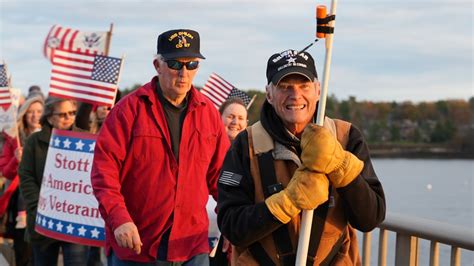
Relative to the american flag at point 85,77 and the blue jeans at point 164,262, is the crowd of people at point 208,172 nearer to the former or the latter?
the blue jeans at point 164,262

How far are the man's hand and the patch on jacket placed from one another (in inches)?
40.3

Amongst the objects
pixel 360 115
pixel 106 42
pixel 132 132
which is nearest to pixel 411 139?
pixel 360 115

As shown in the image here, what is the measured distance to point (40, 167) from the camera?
25.8 feet

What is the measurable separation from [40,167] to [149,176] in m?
2.91

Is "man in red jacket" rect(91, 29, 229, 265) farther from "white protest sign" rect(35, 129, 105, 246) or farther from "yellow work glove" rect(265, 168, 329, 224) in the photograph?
"white protest sign" rect(35, 129, 105, 246)

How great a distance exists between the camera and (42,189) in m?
7.39

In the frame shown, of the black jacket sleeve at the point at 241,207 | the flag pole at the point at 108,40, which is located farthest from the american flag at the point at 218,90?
the black jacket sleeve at the point at 241,207

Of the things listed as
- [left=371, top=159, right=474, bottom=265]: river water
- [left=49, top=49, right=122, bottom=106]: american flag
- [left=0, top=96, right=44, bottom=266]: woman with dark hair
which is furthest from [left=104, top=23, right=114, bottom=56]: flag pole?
[left=371, top=159, right=474, bottom=265]: river water

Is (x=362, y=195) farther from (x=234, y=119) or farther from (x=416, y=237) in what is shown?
(x=234, y=119)

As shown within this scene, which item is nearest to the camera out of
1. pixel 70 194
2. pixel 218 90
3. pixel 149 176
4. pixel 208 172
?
pixel 149 176

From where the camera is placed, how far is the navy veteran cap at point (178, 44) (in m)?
5.24

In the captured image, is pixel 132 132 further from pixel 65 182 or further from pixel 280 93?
pixel 65 182

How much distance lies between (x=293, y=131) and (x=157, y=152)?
140cm

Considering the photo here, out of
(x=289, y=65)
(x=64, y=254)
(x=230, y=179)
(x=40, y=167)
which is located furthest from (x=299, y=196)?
(x=40, y=167)
